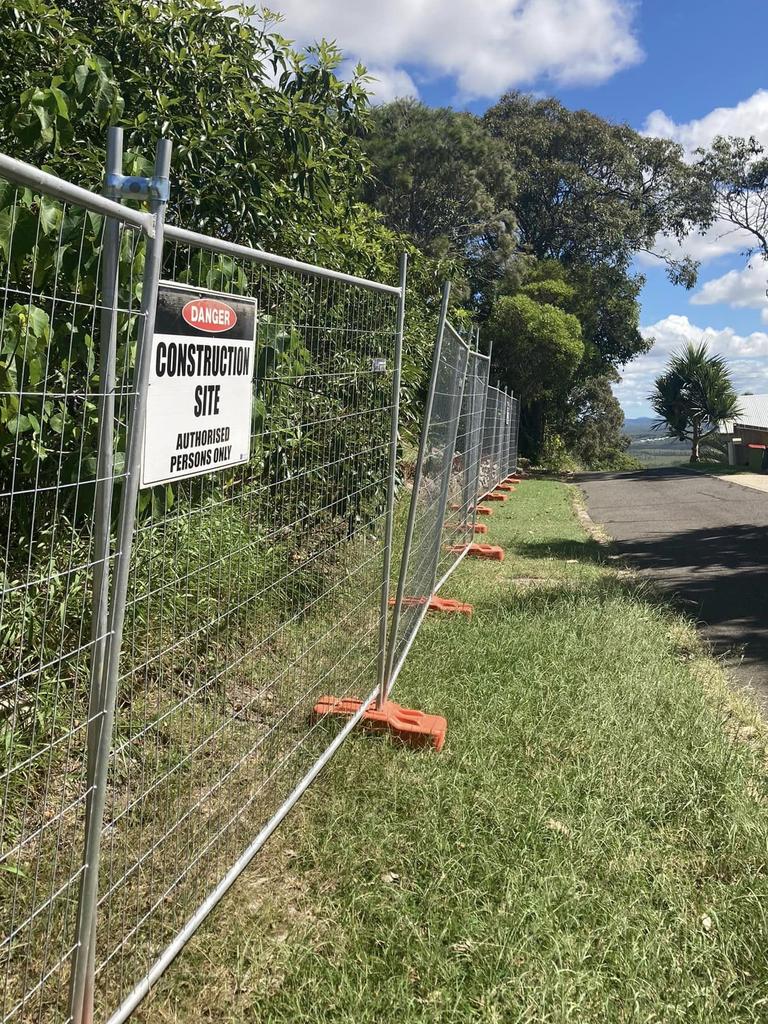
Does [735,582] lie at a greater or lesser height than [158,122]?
lesser

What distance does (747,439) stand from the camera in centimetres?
3441

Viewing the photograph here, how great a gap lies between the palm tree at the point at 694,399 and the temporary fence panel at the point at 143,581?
3355 cm

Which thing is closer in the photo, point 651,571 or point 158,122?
point 158,122

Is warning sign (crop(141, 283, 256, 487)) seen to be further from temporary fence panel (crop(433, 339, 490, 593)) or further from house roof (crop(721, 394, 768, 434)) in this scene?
house roof (crop(721, 394, 768, 434))

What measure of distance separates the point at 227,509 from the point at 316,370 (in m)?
1.69

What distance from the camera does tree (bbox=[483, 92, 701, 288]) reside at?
3300 centimetres

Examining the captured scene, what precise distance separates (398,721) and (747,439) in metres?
33.8

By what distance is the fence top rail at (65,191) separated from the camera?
1.46 meters

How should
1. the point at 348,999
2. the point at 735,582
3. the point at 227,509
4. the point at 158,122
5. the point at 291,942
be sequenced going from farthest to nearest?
the point at 735,582
the point at 158,122
the point at 227,509
the point at 291,942
the point at 348,999

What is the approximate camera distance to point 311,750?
12.3ft

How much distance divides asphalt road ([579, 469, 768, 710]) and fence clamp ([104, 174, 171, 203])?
4.41 metres

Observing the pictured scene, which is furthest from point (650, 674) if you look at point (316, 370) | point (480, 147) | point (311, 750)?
point (480, 147)

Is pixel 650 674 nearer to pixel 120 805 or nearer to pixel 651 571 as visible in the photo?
pixel 120 805

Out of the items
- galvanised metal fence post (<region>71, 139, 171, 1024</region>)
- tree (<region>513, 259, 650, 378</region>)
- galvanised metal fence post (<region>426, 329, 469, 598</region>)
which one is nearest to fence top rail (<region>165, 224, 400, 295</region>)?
galvanised metal fence post (<region>71, 139, 171, 1024</region>)
